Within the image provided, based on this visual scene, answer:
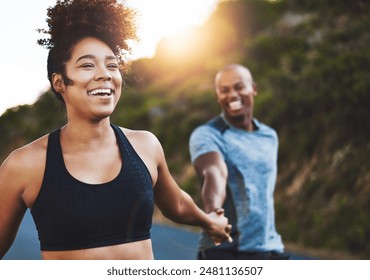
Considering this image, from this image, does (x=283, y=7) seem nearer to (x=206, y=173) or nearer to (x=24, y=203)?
(x=206, y=173)

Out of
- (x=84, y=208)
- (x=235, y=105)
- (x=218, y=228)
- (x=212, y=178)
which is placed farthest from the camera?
(x=235, y=105)

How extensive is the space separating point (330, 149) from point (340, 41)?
2971mm

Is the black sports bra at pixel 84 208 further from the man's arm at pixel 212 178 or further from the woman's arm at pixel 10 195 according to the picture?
the man's arm at pixel 212 178

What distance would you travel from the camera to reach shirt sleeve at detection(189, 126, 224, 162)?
3.62 metres

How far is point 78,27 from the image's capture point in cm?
211

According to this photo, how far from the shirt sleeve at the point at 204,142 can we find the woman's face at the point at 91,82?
1563 mm

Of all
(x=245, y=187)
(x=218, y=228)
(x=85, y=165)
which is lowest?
(x=218, y=228)

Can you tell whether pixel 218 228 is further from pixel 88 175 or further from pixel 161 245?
pixel 161 245

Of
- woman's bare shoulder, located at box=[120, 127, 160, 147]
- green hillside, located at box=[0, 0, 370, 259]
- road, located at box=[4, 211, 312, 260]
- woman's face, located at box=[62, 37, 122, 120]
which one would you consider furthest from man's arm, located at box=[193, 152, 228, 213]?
road, located at box=[4, 211, 312, 260]

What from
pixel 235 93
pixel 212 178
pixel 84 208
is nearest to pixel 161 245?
pixel 235 93

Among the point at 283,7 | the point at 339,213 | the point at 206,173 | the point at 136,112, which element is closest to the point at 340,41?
the point at 339,213

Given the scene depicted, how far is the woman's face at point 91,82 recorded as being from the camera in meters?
2.05

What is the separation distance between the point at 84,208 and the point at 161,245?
23.1ft

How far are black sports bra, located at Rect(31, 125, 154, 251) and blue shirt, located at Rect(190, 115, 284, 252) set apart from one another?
1560mm
